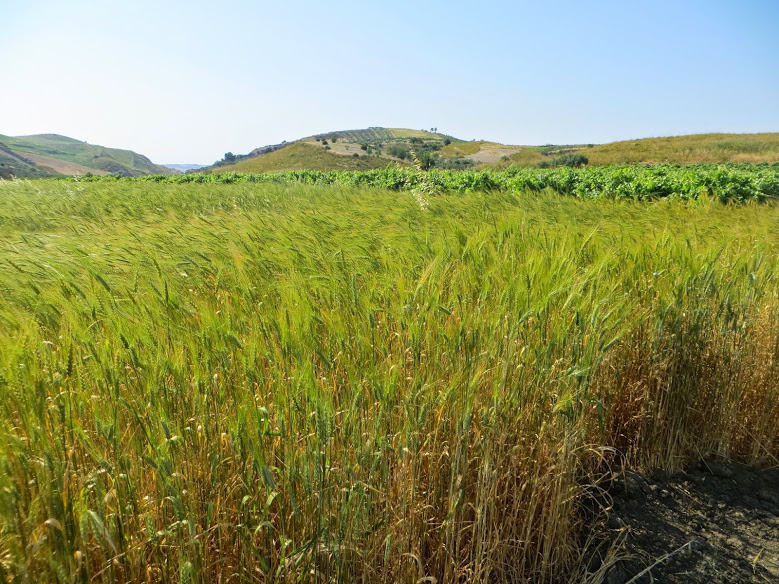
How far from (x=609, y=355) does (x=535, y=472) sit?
75 centimetres

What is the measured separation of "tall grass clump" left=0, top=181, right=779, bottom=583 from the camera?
1.28 metres

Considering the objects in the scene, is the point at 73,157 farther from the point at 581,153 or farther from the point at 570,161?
the point at 570,161

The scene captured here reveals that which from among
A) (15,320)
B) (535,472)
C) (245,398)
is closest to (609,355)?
(535,472)

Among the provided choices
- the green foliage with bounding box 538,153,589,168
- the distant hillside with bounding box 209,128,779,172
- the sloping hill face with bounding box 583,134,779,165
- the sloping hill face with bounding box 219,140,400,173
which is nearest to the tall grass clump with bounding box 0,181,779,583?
the distant hillside with bounding box 209,128,779,172

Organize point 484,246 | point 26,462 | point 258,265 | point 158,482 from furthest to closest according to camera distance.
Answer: point 484,246, point 258,265, point 158,482, point 26,462

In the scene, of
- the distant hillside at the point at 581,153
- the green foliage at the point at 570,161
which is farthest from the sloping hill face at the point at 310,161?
the green foliage at the point at 570,161

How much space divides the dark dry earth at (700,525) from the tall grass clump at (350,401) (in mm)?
134

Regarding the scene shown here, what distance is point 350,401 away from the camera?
160 cm

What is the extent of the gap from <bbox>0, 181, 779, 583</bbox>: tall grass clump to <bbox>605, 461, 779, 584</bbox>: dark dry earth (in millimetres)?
134

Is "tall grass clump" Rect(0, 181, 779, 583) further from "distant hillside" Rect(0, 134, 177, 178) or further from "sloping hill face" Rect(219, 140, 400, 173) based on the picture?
"distant hillside" Rect(0, 134, 177, 178)

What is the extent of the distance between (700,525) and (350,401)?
167 centimetres

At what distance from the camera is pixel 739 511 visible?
2.37 meters

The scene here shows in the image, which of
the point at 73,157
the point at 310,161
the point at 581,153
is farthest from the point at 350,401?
the point at 73,157

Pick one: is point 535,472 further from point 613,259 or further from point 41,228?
point 41,228
